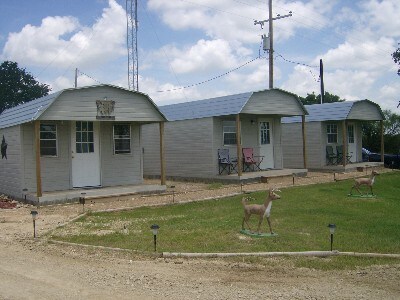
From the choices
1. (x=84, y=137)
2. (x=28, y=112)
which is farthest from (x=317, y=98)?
(x=28, y=112)

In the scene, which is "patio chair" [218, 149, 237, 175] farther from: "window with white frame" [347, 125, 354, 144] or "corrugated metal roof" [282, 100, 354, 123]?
"window with white frame" [347, 125, 354, 144]

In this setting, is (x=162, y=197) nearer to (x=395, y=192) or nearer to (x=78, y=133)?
(x=78, y=133)

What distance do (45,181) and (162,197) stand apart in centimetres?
346

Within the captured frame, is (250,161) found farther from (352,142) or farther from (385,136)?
(385,136)

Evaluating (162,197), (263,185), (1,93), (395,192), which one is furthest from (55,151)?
(1,93)

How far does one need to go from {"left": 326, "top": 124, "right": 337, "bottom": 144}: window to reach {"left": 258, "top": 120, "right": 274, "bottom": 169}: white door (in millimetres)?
4220

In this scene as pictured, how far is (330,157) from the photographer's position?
23125 millimetres

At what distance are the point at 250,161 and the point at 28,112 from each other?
9065 millimetres

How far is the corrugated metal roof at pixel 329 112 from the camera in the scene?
71.9ft

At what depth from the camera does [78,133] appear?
14539 mm

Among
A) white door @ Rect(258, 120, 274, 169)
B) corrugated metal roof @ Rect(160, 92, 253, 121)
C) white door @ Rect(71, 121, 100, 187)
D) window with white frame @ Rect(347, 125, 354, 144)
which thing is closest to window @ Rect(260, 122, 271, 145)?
white door @ Rect(258, 120, 274, 169)

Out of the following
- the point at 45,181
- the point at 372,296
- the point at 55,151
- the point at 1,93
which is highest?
the point at 1,93

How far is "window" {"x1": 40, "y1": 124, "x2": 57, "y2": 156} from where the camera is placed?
45.6 ft

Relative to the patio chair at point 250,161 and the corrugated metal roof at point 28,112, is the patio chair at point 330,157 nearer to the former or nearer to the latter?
the patio chair at point 250,161
